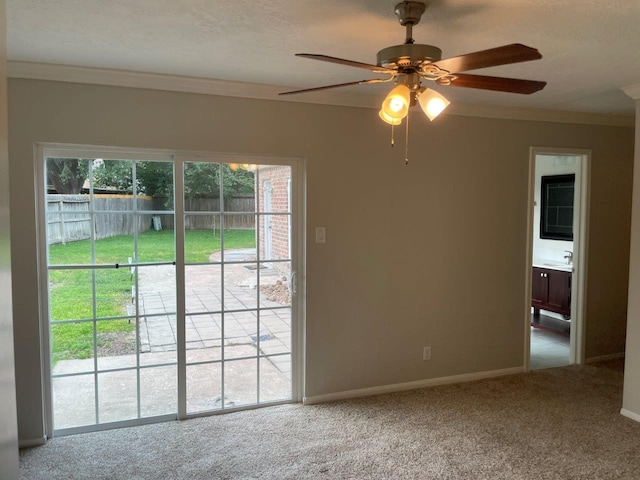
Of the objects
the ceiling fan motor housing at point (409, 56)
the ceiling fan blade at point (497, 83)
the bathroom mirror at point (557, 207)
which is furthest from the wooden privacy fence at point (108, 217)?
the bathroom mirror at point (557, 207)

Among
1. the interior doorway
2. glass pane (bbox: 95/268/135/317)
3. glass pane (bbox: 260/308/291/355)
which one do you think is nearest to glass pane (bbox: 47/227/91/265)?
Result: glass pane (bbox: 95/268/135/317)

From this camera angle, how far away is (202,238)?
3.35m

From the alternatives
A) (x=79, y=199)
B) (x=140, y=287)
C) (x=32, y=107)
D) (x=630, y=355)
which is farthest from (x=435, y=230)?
(x=32, y=107)

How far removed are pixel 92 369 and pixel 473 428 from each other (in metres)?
2.65

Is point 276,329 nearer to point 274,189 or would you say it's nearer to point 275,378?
point 275,378

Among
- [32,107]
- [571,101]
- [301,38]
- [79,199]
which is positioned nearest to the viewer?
[301,38]

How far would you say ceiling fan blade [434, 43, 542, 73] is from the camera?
158 cm

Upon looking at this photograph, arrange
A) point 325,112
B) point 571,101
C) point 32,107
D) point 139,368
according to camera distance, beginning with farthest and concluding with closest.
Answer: point 571,101 < point 325,112 < point 139,368 < point 32,107

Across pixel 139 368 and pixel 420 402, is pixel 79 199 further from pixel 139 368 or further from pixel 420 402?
pixel 420 402

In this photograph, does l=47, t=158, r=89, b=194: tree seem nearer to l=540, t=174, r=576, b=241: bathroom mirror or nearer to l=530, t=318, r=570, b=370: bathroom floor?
l=530, t=318, r=570, b=370: bathroom floor

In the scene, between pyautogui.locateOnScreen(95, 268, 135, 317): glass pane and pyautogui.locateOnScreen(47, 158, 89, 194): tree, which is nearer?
pyautogui.locateOnScreen(47, 158, 89, 194): tree

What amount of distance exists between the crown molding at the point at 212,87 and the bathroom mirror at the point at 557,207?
1808 mm

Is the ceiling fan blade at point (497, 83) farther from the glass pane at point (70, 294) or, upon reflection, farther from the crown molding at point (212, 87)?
the glass pane at point (70, 294)

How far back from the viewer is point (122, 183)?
→ 3150 millimetres
